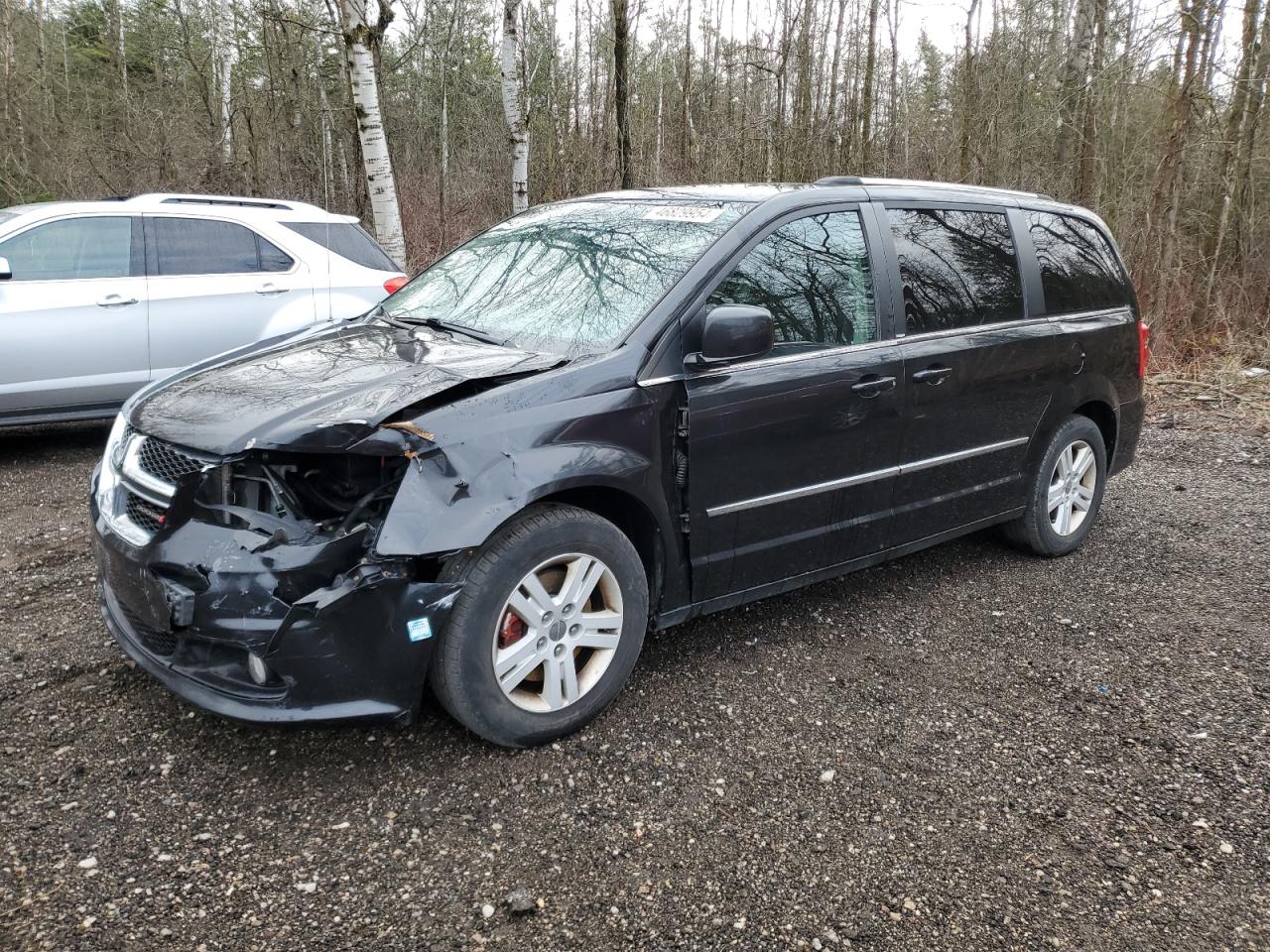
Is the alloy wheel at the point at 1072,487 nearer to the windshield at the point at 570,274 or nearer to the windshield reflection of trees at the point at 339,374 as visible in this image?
the windshield at the point at 570,274

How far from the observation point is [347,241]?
749cm

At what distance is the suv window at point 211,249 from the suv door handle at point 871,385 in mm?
5039

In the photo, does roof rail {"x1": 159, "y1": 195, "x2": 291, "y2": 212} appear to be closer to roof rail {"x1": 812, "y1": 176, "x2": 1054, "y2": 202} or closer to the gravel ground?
the gravel ground

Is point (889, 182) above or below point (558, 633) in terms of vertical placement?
above

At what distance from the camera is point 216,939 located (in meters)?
2.25

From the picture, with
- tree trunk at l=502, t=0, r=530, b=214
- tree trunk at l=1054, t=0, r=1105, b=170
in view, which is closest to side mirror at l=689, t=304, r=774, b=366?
tree trunk at l=502, t=0, r=530, b=214

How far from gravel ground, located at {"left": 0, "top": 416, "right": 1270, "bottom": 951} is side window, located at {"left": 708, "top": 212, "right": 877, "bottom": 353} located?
1.29 meters

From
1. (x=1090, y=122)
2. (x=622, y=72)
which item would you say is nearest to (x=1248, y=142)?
(x=1090, y=122)

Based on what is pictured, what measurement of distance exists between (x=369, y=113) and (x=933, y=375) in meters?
7.64

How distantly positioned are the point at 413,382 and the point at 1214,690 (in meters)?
3.20

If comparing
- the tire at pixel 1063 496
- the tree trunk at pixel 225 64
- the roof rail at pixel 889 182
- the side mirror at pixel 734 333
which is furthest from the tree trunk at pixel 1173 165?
the tree trunk at pixel 225 64

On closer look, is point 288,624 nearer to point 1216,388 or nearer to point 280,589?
point 280,589

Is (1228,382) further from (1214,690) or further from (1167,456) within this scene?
(1214,690)

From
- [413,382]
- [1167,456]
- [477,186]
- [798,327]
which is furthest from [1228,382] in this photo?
[477,186]
